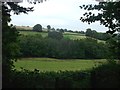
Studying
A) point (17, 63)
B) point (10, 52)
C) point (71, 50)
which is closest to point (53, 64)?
point (71, 50)

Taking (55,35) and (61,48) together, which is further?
(55,35)

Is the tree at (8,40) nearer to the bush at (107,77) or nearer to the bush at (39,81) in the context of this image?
the bush at (39,81)

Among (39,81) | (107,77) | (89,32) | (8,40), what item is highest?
(89,32)

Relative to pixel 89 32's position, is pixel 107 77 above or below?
below

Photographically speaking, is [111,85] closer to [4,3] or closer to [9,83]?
[9,83]

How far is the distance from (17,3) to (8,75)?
3260 mm

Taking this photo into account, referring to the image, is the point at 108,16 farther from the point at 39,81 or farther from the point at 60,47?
the point at 60,47

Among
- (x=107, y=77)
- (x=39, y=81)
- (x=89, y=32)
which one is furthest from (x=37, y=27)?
(x=107, y=77)

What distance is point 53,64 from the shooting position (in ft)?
61.7

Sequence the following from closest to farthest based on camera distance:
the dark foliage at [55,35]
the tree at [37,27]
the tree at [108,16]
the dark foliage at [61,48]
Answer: the tree at [108,16] < the dark foliage at [61,48] < the dark foliage at [55,35] < the tree at [37,27]

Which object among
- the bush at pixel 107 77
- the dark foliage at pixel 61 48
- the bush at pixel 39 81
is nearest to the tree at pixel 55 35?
the dark foliage at pixel 61 48

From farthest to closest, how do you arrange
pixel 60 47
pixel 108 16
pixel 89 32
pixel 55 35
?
pixel 89 32 → pixel 55 35 → pixel 60 47 → pixel 108 16

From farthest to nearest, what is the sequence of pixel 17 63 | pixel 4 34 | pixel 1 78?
pixel 17 63
pixel 4 34
pixel 1 78

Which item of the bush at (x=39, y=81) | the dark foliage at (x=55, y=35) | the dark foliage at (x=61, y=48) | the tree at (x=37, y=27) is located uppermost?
the tree at (x=37, y=27)
